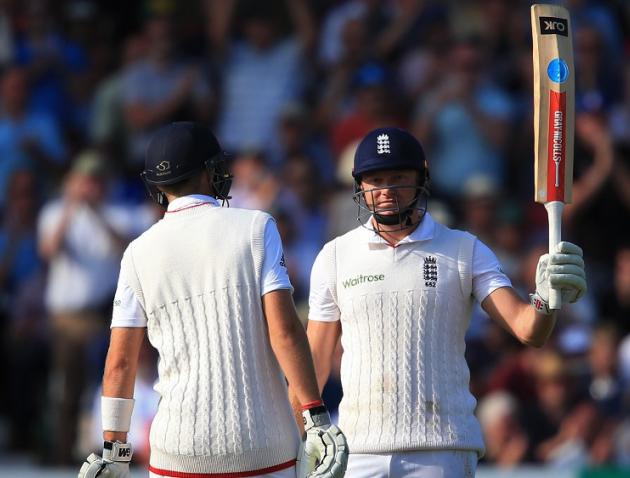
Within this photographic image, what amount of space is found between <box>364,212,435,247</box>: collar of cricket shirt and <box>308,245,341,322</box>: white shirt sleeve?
0.17 m

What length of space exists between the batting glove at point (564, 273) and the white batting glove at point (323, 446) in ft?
2.97

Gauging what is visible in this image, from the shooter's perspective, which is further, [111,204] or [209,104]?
[209,104]

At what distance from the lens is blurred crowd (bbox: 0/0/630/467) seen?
A: 8.74 meters

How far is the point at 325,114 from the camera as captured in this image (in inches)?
406

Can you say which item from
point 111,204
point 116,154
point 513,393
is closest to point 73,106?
point 116,154

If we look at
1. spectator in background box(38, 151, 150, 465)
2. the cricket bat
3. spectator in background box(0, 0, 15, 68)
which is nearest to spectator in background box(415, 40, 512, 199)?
spectator in background box(38, 151, 150, 465)

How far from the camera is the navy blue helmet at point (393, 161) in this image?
5.20 m

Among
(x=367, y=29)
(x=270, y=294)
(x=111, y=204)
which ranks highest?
(x=367, y=29)

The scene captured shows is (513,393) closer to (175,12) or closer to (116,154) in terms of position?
(116,154)

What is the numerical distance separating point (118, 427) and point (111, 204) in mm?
5212

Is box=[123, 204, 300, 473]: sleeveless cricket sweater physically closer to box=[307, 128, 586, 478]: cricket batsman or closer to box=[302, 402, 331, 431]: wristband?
box=[302, 402, 331, 431]: wristband

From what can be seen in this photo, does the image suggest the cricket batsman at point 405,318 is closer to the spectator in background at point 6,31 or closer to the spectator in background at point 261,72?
the spectator in background at point 261,72

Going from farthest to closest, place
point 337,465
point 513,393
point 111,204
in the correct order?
point 111,204, point 513,393, point 337,465

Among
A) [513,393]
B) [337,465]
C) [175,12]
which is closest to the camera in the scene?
[337,465]
